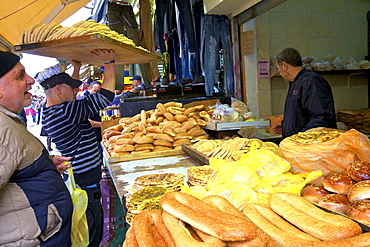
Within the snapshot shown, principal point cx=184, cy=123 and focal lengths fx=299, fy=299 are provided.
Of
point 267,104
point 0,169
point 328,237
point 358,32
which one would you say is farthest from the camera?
point 358,32

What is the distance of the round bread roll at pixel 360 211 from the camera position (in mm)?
1104

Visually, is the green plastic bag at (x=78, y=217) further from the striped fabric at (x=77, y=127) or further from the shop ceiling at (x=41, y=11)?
the shop ceiling at (x=41, y=11)

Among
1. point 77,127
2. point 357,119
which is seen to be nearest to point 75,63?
point 77,127

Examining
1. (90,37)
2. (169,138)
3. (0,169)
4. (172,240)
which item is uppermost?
(90,37)

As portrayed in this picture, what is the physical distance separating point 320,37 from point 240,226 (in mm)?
6275

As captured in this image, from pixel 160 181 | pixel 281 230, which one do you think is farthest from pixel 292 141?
pixel 281 230

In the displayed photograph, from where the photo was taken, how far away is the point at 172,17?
6480 mm

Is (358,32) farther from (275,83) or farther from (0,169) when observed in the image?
(0,169)

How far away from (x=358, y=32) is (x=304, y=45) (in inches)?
50.4

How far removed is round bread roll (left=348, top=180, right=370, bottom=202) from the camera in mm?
1239

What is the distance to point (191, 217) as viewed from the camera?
103 cm

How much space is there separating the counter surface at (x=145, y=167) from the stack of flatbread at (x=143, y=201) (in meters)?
0.61

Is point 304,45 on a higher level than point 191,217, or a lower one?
higher

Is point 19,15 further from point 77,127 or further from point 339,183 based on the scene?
point 339,183
